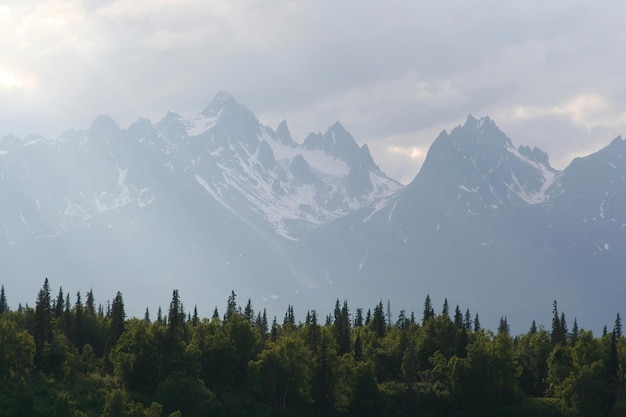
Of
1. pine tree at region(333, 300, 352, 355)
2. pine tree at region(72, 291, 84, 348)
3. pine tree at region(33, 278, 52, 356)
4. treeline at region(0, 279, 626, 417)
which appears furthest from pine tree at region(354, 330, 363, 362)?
pine tree at region(33, 278, 52, 356)

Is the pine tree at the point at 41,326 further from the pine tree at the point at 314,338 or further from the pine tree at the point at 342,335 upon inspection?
the pine tree at the point at 342,335

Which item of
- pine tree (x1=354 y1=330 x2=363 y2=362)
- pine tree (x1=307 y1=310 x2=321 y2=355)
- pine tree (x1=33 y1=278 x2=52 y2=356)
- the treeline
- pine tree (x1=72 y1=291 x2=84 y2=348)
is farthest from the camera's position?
pine tree (x1=72 y1=291 x2=84 y2=348)

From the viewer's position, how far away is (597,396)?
478 feet

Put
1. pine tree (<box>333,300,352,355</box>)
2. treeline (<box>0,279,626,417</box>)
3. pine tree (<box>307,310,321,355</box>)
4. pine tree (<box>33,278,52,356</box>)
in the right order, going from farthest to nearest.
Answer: pine tree (<box>333,300,352,355</box>)
pine tree (<box>307,310,321,355</box>)
pine tree (<box>33,278,52,356</box>)
treeline (<box>0,279,626,417</box>)

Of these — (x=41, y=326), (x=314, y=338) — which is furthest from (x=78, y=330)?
(x=314, y=338)

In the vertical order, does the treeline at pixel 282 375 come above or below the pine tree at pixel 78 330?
below

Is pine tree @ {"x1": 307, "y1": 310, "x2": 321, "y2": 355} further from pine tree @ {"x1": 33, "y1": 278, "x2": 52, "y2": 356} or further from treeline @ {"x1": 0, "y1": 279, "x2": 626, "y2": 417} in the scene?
pine tree @ {"x1": 33, "y1": 278, "x2": 52, "y2": 356}

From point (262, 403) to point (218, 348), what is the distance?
465 inches

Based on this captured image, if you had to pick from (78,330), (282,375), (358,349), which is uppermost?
(78,330)

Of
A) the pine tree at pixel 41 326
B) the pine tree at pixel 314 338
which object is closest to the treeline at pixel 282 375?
the pine tree at pixel 41 326

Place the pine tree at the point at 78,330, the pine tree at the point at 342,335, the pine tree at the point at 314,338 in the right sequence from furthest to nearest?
1. the pine tree at the point at 342,335
2. the pine tree at the point at 78,330
3. the pine tree at the point at 314,338

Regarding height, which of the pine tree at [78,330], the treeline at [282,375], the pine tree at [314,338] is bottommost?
the treeline at [282,375]

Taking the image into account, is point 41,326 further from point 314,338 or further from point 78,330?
point 314,338

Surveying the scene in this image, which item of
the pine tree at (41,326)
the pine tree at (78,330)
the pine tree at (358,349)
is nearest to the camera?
the pine tree at (41,326)
